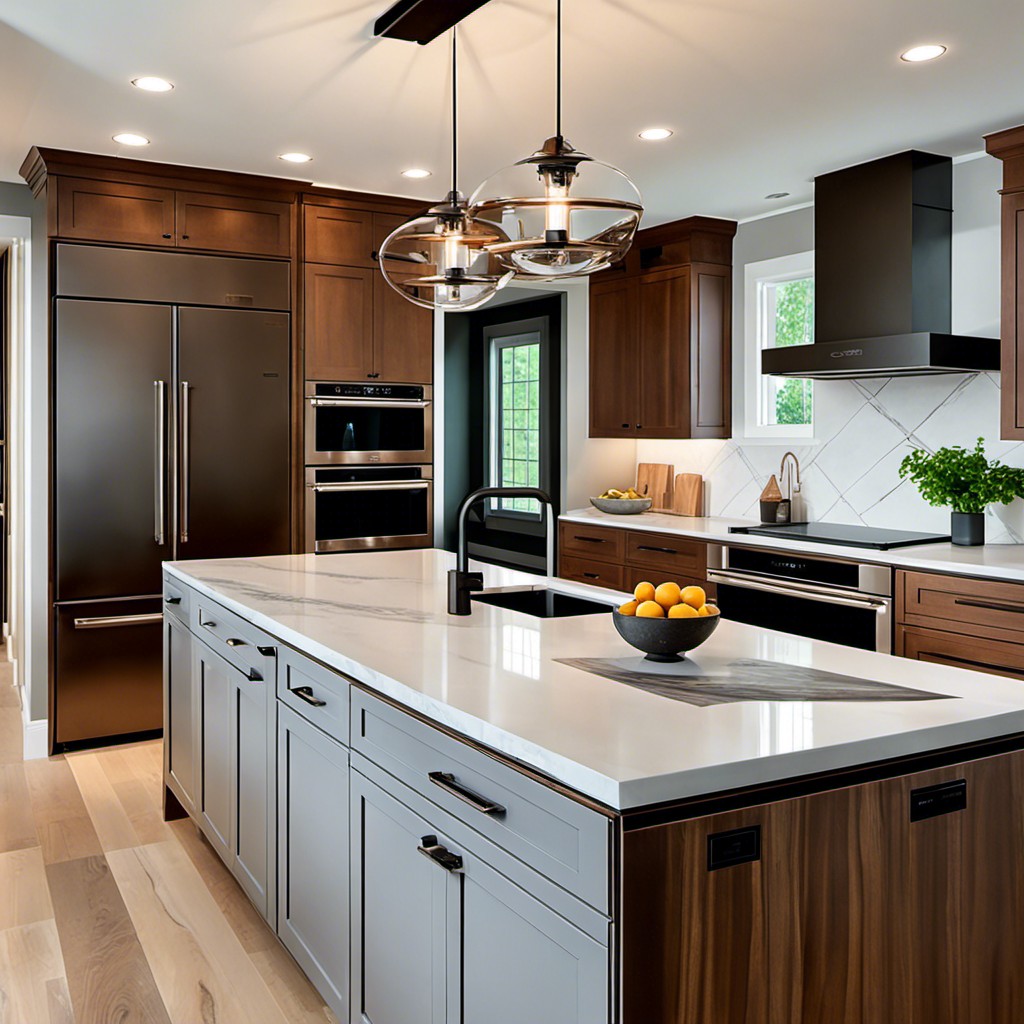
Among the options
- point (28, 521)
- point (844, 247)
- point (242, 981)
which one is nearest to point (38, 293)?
point (28, 521)

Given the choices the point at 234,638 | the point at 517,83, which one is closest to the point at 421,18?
the point at 517,83

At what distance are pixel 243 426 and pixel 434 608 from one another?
94.4 inches

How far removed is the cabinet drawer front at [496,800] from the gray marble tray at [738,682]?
0.37 meters

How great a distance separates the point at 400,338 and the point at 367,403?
40cm

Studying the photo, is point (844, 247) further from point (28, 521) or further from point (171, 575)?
point (28, 521)

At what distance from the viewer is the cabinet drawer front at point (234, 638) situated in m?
2.66

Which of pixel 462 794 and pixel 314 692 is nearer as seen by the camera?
pixel 462 794

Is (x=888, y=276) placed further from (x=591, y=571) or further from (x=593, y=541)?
(x=591, y=571)

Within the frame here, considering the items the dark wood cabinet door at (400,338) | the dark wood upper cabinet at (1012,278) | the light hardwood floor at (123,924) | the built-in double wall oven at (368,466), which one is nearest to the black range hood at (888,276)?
the dark wood upper cabinet at (1012,278)

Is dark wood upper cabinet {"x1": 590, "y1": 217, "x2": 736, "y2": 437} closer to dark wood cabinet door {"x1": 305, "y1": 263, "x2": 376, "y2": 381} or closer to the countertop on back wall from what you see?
the countertop on back wall

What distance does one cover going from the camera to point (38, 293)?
446 cm

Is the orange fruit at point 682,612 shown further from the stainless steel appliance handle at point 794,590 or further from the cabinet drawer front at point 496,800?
the stainless steel appliance handle at point 794,590

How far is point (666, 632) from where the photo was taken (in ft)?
6.49

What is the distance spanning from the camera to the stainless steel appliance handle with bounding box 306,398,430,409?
4.98 meters
